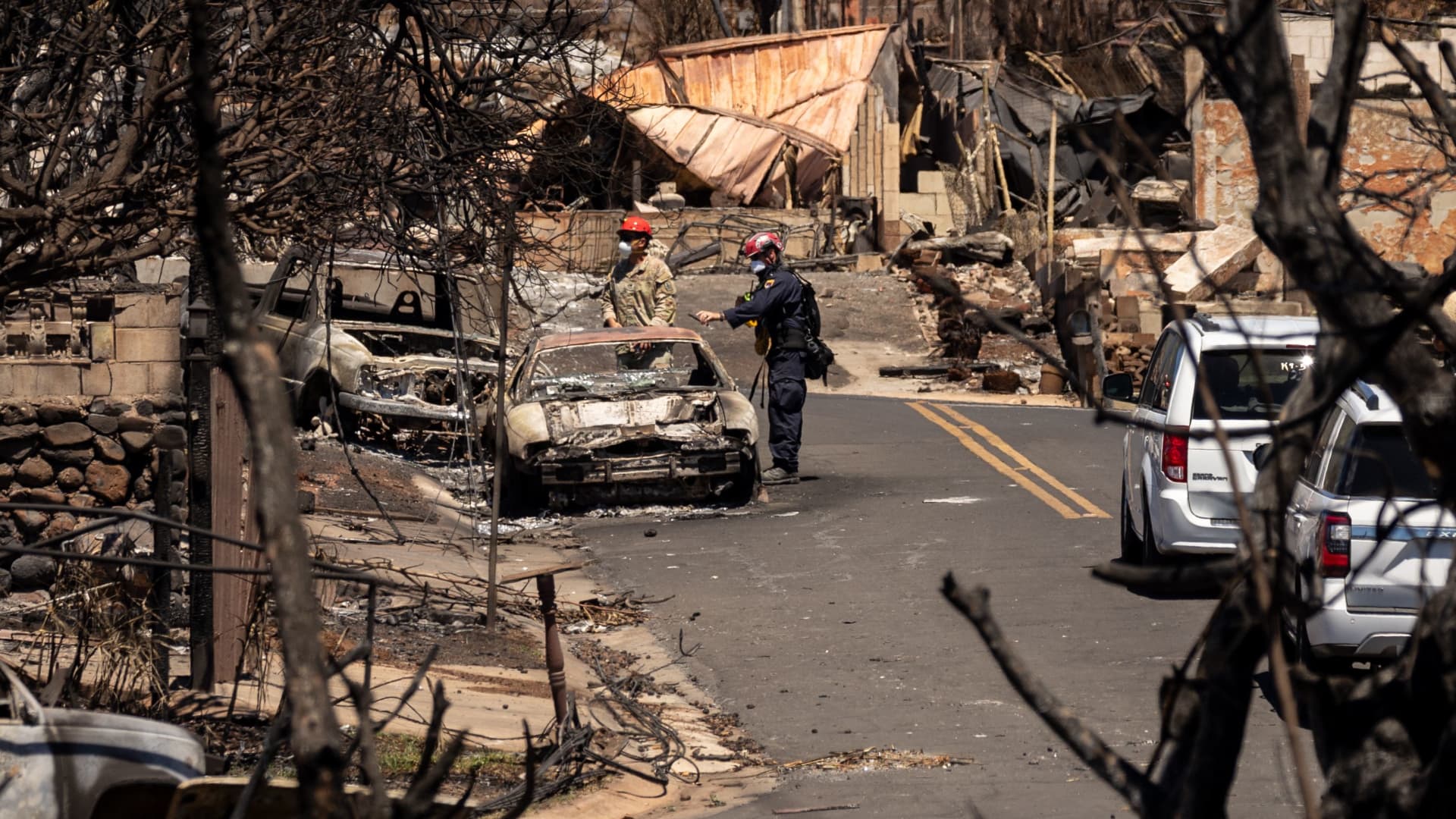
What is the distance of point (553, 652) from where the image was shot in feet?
23.5

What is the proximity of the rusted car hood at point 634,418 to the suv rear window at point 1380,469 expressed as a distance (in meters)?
6.66

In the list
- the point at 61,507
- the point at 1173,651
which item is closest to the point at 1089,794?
the point at 1173,651

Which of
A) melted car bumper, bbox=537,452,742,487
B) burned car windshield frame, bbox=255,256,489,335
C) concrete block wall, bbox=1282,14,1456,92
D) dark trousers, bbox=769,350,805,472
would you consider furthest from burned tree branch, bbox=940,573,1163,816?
concrete block wall, bbox=1282,14,1456,92

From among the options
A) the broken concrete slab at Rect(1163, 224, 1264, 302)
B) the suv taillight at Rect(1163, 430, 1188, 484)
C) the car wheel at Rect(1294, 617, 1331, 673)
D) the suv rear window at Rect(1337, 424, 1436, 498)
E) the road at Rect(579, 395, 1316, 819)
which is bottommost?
the road at Rect(579, 395, 1316, 819)

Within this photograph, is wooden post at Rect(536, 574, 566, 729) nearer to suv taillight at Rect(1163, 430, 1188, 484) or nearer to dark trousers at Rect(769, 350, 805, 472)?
suv taillight at Rect(1163, 430, 1188, 484)

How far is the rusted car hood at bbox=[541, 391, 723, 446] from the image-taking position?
1352 centimetres

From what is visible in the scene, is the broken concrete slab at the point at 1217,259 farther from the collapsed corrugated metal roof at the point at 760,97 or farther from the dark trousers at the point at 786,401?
the collapsed corrugated metal roof at the point at 760,97

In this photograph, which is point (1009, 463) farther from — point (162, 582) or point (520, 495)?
point (162, 582)

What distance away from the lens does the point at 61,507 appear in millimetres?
4309

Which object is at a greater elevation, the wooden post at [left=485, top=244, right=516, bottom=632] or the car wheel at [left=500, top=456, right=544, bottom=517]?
the wooden post at [left=485, top=244, right=516, bottom=632]

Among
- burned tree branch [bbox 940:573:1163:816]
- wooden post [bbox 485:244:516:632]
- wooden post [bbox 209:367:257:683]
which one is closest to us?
burned tree branch [bbox 940:573:1163:816]

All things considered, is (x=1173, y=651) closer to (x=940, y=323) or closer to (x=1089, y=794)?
(x=1089, y=794)

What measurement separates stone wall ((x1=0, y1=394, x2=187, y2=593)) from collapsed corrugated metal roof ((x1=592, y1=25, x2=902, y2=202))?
26.1 m

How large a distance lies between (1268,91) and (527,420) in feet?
36.8
